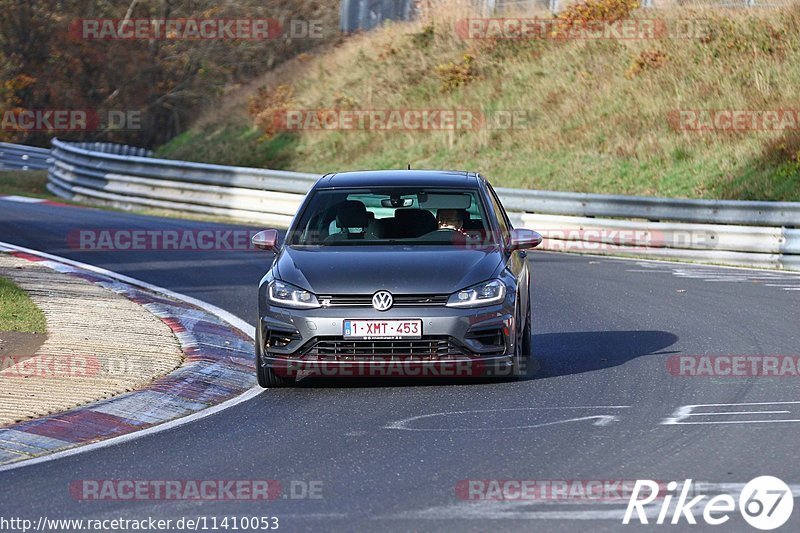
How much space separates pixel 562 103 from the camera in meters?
31.6

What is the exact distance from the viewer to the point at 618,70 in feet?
104

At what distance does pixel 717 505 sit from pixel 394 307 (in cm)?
368

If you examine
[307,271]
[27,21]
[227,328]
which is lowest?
[227,328]

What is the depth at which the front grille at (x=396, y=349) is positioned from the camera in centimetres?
976

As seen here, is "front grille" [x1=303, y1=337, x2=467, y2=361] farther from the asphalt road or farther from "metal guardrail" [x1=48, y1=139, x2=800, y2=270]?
"metal guardrail" [x1=48, y1=139, x2=800, y2=270]

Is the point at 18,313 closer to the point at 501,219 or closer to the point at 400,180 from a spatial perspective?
the point at 400,180

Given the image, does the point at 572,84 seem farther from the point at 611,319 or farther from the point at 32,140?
the point at 32,140

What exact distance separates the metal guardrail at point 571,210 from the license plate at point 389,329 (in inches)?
416

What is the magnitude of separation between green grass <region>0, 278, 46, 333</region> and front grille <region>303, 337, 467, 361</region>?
3371 millimetres

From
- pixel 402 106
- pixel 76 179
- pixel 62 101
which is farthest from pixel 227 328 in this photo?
pixel 62 101

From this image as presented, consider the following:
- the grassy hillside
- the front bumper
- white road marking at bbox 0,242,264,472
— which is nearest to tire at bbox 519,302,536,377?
the front bumper

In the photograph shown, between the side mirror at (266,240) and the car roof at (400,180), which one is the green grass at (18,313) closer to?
the side mirror at (266,240)

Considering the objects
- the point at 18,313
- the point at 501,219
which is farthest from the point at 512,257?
the point at 18,313

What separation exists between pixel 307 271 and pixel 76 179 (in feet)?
Result: 74.5
